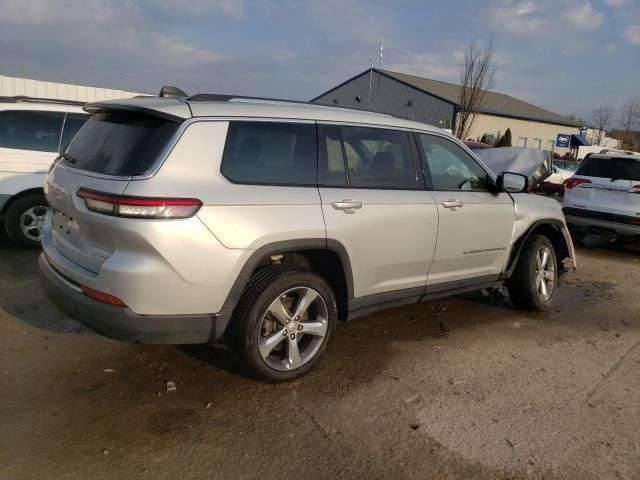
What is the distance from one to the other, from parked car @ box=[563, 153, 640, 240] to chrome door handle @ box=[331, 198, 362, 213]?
21.8 ft

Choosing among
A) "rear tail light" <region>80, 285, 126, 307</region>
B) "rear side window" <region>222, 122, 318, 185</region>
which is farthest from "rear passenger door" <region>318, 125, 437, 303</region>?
"rear tail light" <region>80, 285, 126, 307</region>

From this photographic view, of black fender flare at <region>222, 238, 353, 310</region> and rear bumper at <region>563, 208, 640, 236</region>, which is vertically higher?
black fender flare at <region>222, 238, 353, 310</region>

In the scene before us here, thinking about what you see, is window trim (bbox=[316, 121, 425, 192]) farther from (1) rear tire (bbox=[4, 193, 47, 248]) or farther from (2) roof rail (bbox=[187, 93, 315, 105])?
(1) rear tire (bbox=[4, 193, 47, 248])

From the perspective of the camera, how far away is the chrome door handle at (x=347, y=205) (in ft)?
11.7

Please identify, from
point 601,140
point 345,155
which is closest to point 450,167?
point 345,155

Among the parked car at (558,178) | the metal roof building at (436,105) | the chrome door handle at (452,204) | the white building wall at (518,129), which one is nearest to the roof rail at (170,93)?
the chrome door handle at (452,204)

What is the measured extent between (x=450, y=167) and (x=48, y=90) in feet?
43.9

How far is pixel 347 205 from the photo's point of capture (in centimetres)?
362

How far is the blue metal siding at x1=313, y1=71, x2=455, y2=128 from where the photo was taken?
34.3m

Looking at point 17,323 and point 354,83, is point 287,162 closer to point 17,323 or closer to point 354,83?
point 17,323

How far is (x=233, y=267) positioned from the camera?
122 inches

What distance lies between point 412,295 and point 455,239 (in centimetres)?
60

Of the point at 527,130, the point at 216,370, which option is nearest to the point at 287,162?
the point at 216,370

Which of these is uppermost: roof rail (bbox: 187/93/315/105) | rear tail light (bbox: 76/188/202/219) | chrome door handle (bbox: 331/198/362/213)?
roof rail (bbox: 187/93/315/105)
